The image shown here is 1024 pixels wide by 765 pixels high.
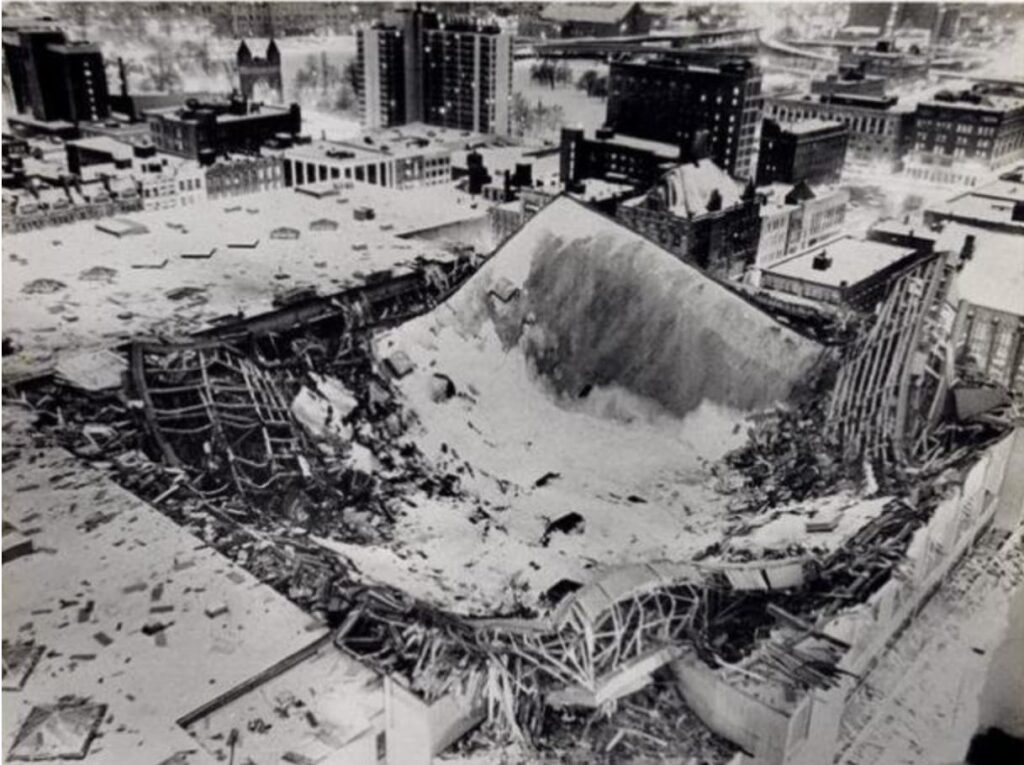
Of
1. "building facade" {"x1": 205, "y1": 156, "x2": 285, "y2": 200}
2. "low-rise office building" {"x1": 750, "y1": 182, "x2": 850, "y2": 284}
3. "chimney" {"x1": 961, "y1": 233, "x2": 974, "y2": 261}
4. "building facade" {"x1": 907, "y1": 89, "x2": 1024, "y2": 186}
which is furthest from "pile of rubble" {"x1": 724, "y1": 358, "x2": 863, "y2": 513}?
"building facade" {"x1": 205, "y1": 156, "x2": 285, "y2": 200}

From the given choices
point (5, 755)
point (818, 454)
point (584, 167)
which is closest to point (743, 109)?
point (584, 167)

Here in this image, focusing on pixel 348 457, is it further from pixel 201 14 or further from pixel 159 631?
pixel 201 14

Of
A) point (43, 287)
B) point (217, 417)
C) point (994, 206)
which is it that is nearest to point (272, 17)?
point (43, 287)

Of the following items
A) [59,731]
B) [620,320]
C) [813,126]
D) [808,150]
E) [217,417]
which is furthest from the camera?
[808,150]

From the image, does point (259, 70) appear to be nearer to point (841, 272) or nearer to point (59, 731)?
point (841, 272)

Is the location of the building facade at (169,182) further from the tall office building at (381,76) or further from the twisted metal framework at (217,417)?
the twisted metal framework at (217,417)

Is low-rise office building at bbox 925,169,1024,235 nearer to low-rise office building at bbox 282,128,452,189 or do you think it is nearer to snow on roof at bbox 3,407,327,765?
low-rise office building at bbox 282,128,452,189

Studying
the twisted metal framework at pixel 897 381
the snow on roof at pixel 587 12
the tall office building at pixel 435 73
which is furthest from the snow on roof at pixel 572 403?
the tall office building at pixel 435 73
